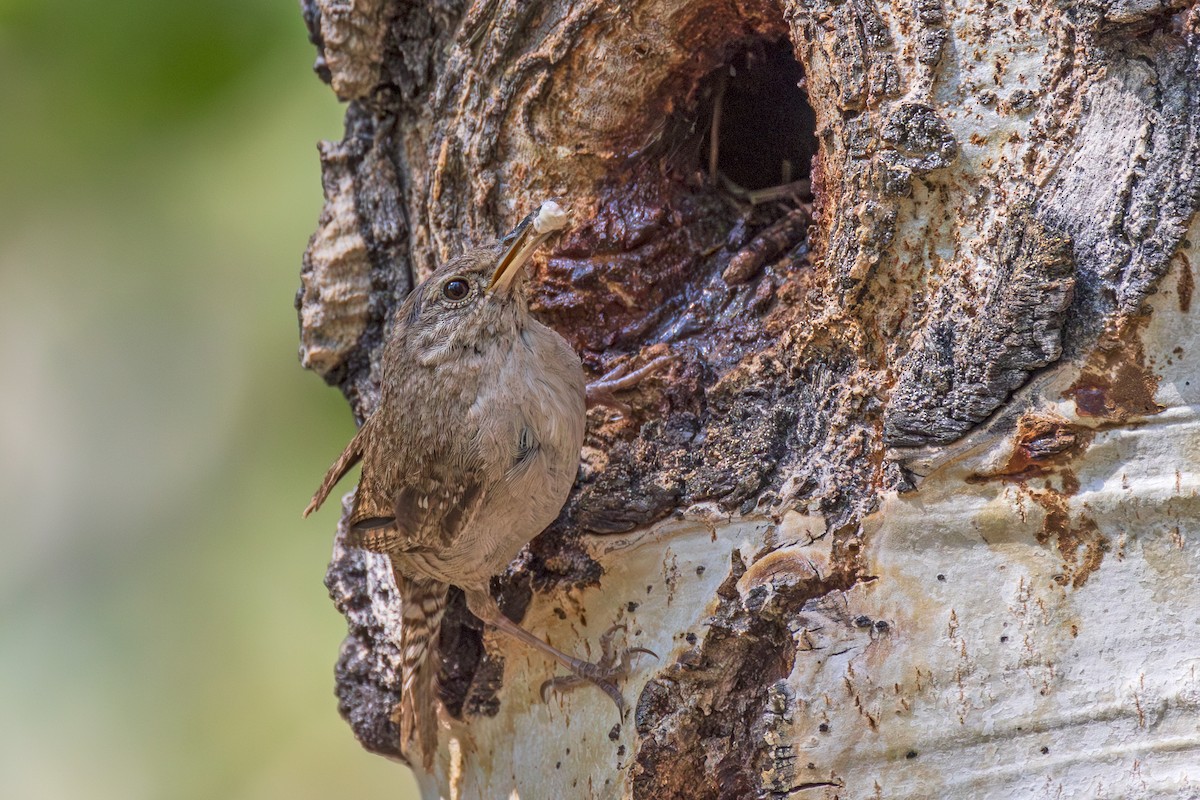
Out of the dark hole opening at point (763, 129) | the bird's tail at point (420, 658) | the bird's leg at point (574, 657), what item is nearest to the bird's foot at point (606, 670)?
the bird's leg at point (574, 657)

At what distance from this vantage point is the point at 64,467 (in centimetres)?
532

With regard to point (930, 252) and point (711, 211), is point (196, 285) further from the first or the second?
point (930, 252)

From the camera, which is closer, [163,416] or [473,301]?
[473,301]

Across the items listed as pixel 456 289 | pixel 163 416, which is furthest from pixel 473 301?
pixel 163 416

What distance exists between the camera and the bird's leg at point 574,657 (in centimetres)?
253

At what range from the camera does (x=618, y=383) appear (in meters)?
2.89

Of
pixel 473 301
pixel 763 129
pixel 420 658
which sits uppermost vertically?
pixel 763 129

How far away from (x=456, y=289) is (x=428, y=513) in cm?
61

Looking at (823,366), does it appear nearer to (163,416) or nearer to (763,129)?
(763,129)

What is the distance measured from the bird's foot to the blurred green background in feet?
8.01

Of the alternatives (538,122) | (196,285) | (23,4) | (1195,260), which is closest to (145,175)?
(196,285)

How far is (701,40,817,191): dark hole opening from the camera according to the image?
3.37 m

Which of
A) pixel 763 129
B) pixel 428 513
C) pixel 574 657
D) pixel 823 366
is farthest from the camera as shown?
pixel 763 129

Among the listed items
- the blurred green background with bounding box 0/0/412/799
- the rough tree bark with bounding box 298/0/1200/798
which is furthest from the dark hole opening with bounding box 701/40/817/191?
the blurred green background with bounding box 0/0/412/799
